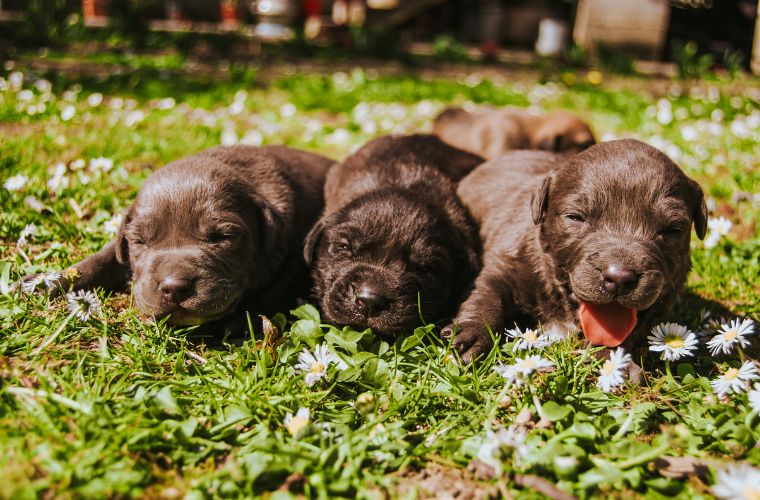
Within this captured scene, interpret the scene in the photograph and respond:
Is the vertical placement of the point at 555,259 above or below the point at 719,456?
above

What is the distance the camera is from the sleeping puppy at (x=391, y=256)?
3.69 metres

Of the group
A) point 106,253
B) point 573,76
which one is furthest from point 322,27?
point 106,253

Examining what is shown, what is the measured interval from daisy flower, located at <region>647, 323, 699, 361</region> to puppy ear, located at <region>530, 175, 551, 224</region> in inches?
34.7

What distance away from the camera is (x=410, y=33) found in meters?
18.6

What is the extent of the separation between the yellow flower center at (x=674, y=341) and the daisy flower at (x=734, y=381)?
0.28 meters

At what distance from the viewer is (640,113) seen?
9.55 metres

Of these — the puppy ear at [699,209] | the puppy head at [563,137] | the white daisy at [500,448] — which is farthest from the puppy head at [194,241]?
the puppy head at [563,137]

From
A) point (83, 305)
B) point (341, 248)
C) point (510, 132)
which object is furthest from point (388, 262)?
point (510, 132)

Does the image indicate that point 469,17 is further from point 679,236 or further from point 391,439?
point 391,439

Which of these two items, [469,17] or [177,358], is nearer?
[177,358]

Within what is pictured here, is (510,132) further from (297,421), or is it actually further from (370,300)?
(297,421)

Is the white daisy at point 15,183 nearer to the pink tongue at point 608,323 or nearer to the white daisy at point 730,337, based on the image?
the pink tongue at point 608,323

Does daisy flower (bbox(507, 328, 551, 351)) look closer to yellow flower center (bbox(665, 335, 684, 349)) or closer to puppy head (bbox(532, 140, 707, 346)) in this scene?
puppy head (bbox(532, 140, 707, 346))

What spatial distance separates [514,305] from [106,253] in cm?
254
